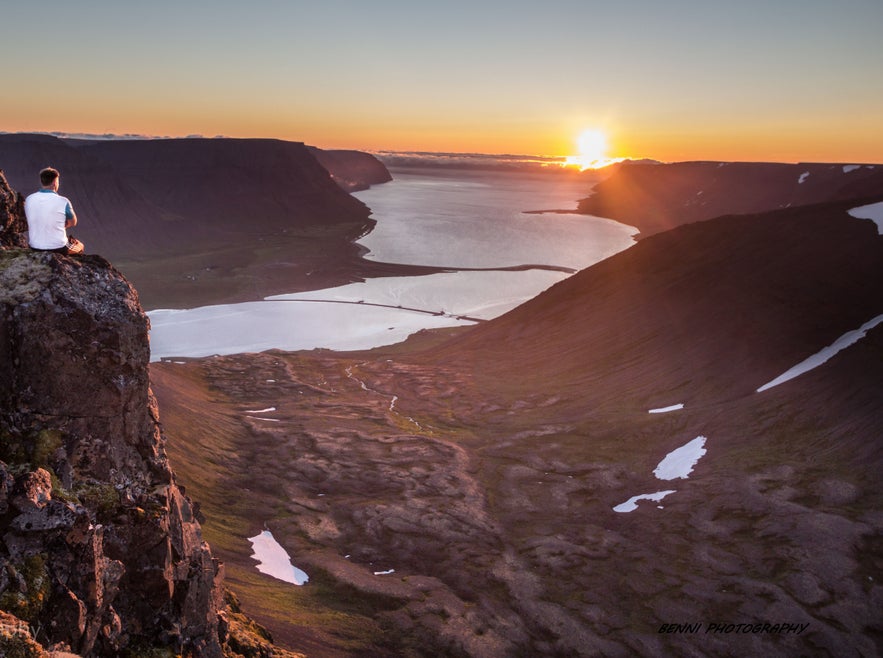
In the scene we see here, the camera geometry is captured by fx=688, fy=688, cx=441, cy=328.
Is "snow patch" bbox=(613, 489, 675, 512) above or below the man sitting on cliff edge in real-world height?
below

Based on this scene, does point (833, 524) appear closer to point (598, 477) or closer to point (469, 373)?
point (598, 477)

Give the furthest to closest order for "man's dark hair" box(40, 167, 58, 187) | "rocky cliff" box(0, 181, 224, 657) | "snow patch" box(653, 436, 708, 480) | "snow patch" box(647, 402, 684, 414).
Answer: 1. "snow patch" box(647, 402, 684, 414)
2. "snow patch" box(653, 436, 708, 480)
3. "man's dark hair" box(40, 167, 58, 187)
4. "rocky cliff" box(0, 181, 224, 657)

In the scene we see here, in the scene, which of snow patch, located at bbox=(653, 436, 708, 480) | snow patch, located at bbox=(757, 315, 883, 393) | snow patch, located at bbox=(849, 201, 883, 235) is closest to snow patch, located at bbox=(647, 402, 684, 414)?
snow patch, located at bbox=(653, 436, 708, 480)

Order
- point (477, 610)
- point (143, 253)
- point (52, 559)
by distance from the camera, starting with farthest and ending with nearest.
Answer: point (143, 253) → point (477, 610) → point (52, 559)

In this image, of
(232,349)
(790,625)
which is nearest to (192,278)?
(232,349)

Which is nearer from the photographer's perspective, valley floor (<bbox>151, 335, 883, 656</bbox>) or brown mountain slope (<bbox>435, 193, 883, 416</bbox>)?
valley floor (<bbox>151, 335, 883, 656</bbox>)

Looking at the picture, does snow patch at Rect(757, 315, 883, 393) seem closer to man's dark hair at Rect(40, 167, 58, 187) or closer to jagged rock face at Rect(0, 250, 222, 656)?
jagged rock face at Rect(0, 250, 222, 656)

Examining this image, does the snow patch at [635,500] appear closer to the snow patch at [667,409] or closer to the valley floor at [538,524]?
the valley floor at [538,524]

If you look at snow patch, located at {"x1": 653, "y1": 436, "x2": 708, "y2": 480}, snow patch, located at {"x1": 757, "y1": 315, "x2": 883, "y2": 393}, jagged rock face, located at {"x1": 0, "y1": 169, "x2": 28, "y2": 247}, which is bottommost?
→ snow patch, located at {"x1": 653, "y1": 436, "x2": 708, "y2": 480}
